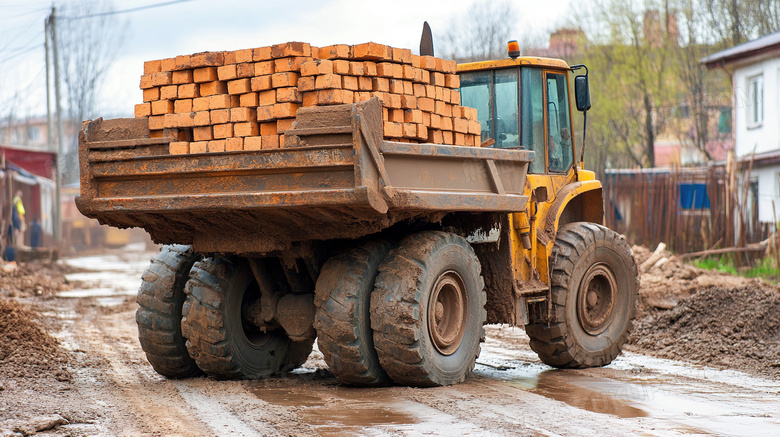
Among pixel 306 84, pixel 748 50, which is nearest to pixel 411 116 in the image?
pixel 306 84

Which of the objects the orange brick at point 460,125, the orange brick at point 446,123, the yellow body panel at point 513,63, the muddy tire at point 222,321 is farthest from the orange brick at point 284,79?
the yellow body panel at point 513,63

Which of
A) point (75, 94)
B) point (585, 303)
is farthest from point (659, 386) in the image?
point (75, 94)

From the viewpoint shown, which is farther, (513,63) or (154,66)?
(513,63)

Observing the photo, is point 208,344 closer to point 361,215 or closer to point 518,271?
point 361,215

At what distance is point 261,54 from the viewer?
6.22m

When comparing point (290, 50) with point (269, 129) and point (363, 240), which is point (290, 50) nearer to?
point (269, 129)

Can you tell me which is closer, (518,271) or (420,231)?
(420,231)

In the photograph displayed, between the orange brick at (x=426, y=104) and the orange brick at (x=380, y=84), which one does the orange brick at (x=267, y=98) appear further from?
the orange brick at (x=426, y=104)

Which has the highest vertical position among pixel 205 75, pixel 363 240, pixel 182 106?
pixel 205 75

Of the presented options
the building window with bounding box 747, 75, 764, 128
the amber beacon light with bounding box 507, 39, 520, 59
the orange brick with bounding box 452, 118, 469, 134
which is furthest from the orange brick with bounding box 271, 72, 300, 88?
the building window with bounding box 747, 75, 764, 128

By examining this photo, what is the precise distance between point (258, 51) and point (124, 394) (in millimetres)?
2628

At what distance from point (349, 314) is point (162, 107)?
202cm

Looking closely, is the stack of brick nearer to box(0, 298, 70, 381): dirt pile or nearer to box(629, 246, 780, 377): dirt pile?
box(0, 298, 70, 381): dirt pile

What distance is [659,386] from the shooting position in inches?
272
